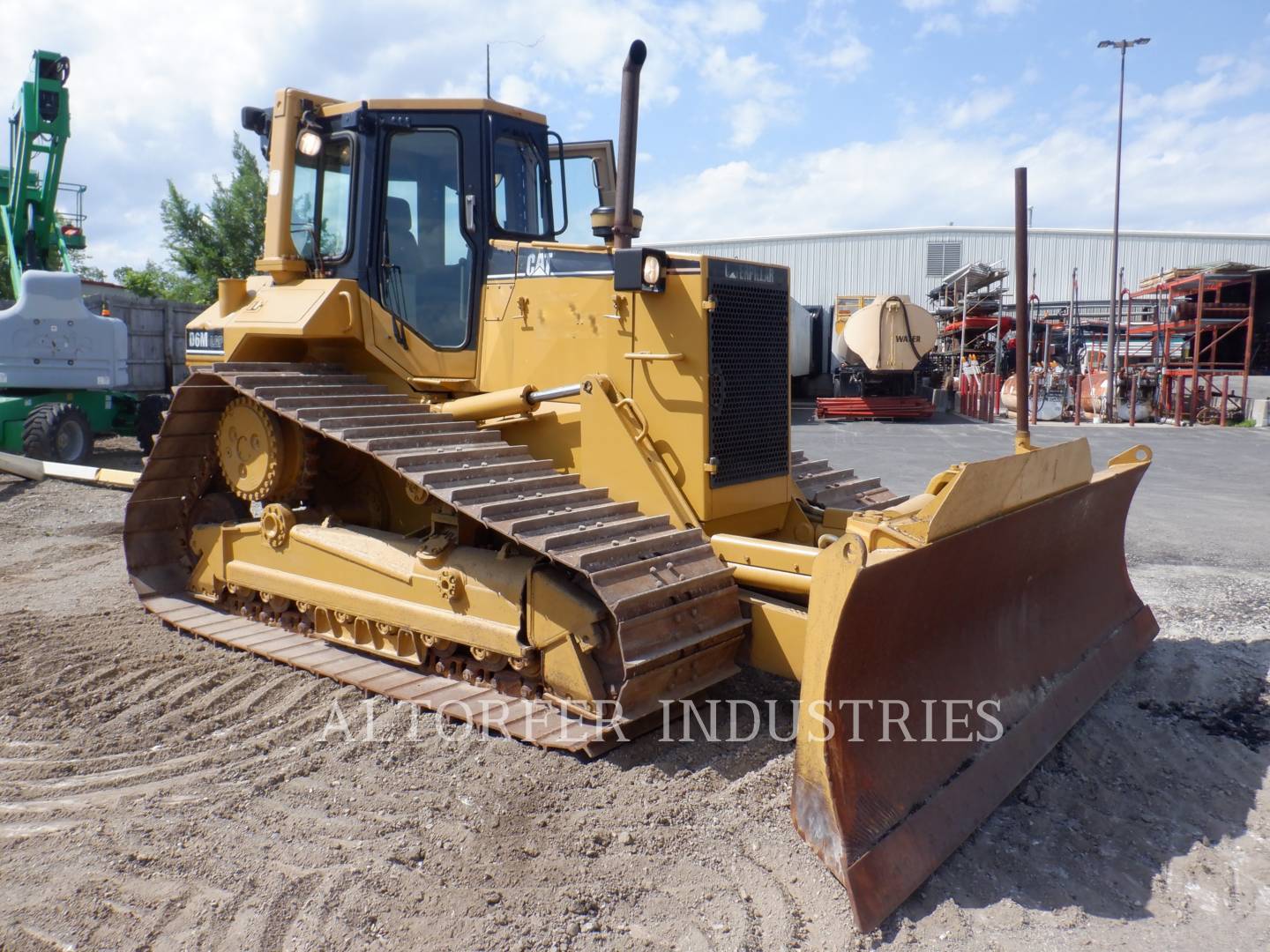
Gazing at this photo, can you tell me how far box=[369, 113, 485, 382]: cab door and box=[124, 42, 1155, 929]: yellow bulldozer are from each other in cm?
2

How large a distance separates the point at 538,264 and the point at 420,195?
927 mm

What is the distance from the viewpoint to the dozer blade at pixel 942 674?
131 inches

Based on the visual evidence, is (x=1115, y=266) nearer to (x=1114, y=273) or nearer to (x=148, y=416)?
(x=1114, y=273)

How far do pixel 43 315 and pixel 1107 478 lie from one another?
12515mm

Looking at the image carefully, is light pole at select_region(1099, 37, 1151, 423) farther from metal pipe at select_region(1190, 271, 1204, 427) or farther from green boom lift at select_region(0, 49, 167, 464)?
green boom lift at select_region(0, 49, 167, 464)

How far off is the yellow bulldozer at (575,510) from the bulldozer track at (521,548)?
0.02 m

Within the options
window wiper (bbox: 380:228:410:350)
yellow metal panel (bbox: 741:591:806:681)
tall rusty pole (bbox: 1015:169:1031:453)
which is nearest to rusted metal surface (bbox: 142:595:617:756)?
yellow metal panel (bbox: 741:591:806:681)

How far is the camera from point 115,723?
4.62 meters

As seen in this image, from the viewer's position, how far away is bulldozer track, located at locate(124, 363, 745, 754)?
405 cm

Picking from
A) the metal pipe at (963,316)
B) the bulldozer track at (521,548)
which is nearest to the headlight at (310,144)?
the bulldozer track at (521,548)

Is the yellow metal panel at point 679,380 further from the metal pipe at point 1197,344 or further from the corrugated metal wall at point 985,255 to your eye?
the corrugated metal wall at point 985,255

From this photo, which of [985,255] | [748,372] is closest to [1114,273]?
[985,255]

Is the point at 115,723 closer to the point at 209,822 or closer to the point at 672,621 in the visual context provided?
the point at 209,822

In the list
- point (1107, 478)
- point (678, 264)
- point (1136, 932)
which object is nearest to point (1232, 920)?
point (1136, 932)
